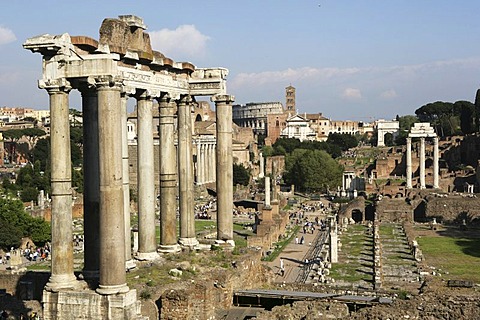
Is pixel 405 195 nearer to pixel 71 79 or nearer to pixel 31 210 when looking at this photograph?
pixel 31 210

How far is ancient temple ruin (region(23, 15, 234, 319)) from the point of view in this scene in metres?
10.7

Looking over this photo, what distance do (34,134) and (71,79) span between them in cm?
8520

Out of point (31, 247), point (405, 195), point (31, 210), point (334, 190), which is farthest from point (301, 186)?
point (31, 247)

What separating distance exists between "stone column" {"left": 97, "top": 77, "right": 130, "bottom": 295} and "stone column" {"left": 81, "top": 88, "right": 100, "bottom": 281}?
1.51 meters

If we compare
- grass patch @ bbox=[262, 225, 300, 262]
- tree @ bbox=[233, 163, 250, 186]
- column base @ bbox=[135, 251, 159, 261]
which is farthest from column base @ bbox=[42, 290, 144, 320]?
tree @ bbox=[233, 163, 250, 186]

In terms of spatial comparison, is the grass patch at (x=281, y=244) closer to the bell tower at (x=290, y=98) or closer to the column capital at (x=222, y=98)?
the column capital at (x=222, y=98)

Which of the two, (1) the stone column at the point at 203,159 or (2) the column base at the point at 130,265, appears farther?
(1) the stone column at the point at 203,159

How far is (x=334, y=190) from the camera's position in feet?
237

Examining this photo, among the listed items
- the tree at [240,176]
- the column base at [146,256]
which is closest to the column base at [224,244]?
the column base at [146,256]

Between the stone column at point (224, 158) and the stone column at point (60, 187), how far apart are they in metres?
5.22

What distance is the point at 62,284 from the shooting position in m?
11.2

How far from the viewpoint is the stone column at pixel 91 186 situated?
12.2m

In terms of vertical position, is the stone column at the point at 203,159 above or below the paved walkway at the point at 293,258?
above

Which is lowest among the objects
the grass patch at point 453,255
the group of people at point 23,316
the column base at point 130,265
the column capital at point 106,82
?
the grass patch at point 453,255
